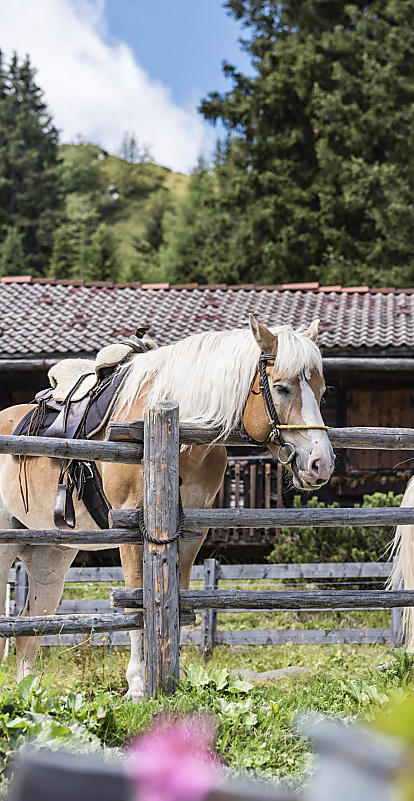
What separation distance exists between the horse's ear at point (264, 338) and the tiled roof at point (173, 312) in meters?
7.88

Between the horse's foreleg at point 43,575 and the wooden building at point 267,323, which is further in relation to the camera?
the wooden building at point 267,323

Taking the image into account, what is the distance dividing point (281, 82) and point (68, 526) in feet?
78.2

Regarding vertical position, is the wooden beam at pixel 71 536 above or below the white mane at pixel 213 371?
below

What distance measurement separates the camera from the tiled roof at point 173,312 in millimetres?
11992

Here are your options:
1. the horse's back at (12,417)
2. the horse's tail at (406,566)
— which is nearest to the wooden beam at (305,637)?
the horse's tail at (406,566)

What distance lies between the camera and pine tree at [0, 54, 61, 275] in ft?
127

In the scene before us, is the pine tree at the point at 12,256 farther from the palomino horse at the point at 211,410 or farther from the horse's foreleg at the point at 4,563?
the palomino horse at the point at 211,410

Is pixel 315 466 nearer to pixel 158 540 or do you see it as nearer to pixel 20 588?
pixel 158 540

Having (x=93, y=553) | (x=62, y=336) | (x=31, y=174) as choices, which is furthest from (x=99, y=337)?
(x=31, y=174)

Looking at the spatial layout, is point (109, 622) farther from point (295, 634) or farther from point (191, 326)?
point (191, 326)

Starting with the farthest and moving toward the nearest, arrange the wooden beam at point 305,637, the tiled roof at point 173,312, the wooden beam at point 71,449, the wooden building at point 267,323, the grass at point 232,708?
1. the tiled roof at point 173,312
2. the wooden building at point 267,323
3. the wooden beam at point 305,637
4. the wooden beam at point 71,449
5. the grass at point 232,708

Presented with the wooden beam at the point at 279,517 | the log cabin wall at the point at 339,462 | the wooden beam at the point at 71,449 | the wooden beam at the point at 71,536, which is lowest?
the log cabin wall at the point at 339,462

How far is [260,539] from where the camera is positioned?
36.2 feet

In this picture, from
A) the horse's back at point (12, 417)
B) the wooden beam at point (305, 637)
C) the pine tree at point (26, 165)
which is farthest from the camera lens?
the pine tree at point (26, 165)
